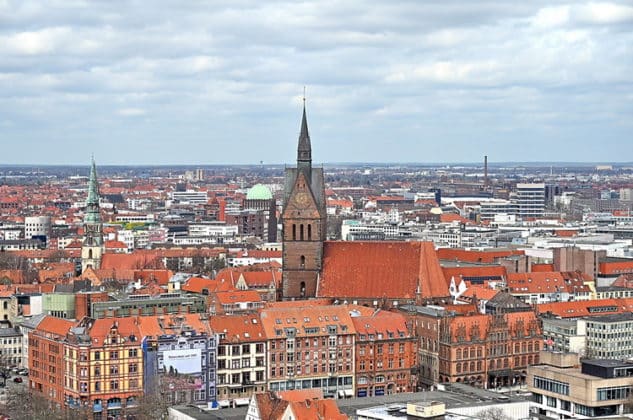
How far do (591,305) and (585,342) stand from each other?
14245mm

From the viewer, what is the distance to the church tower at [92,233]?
164 metres

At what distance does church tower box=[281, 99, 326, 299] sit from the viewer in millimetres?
116750

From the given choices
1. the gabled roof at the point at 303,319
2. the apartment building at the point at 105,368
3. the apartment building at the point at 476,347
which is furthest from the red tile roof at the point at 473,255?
the apartment building at the point at 105,368

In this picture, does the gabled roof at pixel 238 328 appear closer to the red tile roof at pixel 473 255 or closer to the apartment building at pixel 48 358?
the apartment building at pixel 48 358

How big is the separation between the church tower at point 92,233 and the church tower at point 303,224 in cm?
5184

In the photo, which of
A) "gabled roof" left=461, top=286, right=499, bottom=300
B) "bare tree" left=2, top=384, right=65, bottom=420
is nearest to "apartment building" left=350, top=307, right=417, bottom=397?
"gabled roof" left=461, top=286, right=499, bottom=300

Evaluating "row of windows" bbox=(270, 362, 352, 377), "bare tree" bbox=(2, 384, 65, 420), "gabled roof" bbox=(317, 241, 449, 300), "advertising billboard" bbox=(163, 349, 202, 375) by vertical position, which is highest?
"gabled roof" bbox=(317, 241, 449, 300)

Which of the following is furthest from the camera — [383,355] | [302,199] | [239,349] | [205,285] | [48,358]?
[205,285]

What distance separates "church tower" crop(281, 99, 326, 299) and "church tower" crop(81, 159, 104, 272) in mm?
51844

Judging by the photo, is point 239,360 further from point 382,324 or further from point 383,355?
point 382,324

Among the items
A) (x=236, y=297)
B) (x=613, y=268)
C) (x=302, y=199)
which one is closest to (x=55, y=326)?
(x=236, y=297)

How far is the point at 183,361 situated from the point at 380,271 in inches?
1035

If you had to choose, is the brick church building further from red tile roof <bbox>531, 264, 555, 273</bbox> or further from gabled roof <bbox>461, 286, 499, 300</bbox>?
red tile roof <bbox>531, 264, 555, 273</bbox>

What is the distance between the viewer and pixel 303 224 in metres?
118
